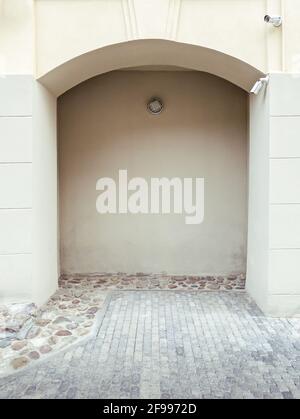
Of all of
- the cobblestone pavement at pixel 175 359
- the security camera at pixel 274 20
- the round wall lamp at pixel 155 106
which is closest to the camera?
the cobblestone pavement at pixel 175 359

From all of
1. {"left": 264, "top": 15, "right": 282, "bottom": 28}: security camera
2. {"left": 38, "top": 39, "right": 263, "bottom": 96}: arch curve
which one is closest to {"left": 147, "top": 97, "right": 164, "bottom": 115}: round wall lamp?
{"left": 38, "top": 39, "right": 263, "bottom": 96}: arch curve

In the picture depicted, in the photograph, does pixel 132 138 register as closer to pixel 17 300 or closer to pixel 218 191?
Answer: pixel 218 191

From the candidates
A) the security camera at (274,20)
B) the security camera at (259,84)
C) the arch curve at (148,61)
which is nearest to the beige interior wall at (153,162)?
the arch curve at (148,61)

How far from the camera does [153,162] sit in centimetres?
518

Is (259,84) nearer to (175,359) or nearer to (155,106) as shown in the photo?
(155,106)

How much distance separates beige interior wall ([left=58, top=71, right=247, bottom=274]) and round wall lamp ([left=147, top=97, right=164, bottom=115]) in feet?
0.22

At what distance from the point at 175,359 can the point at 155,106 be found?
3.40m

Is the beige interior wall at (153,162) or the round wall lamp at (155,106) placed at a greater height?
the round wall lamp at (155,106)

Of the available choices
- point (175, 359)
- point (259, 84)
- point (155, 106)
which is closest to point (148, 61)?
point (155, 106)

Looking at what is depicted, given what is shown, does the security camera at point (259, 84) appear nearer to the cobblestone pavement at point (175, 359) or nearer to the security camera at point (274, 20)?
the security camera at point (274, 20)

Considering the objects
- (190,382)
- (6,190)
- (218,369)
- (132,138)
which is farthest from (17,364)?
(132,138)

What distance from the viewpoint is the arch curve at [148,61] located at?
3.75 m

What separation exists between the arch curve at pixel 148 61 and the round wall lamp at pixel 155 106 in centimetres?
82
